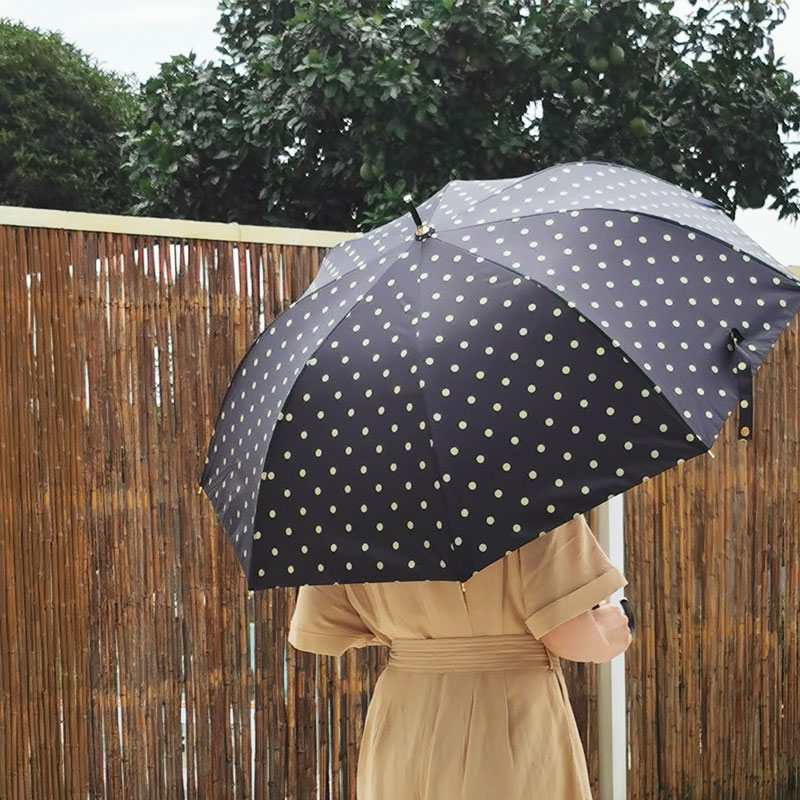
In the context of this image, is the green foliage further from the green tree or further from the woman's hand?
the woman's hand

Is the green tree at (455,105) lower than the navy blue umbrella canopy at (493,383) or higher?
higher

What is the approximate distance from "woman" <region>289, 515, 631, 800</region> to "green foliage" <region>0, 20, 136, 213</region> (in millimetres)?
12252

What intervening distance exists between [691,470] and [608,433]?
2.45 meters

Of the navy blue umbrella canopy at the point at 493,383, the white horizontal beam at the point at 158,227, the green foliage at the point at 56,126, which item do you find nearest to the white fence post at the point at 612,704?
the white horizontal beam at the point at 158,227

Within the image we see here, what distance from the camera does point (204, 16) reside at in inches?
408

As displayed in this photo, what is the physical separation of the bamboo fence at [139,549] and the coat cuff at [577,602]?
163 cm

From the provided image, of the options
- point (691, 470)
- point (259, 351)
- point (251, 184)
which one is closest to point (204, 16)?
point (251, 184)

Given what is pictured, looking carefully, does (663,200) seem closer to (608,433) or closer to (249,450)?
(608,433)

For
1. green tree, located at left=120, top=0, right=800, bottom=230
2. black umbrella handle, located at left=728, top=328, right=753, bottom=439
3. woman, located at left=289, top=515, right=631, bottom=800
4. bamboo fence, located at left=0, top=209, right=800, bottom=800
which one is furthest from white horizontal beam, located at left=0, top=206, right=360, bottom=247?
green tree, located at left=120, top=0, right=800, bottom=230

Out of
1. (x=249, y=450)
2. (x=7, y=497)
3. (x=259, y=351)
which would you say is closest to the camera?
(x=249, y=450)

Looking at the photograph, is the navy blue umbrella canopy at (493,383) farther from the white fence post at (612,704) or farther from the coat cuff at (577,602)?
the white fence post at (612,704)

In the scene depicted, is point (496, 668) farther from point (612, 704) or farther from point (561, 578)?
point (612, 704)

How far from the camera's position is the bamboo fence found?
3.13 metres

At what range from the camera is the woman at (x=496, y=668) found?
1.90m
